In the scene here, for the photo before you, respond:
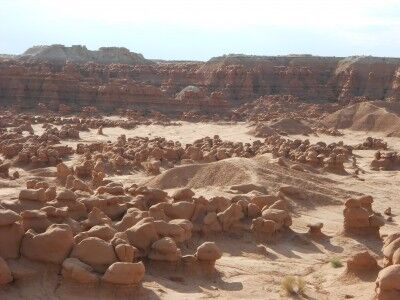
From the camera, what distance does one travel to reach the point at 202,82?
52750 mm

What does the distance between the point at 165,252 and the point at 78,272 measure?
5.26ft

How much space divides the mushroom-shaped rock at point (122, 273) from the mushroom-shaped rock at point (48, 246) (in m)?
0.70

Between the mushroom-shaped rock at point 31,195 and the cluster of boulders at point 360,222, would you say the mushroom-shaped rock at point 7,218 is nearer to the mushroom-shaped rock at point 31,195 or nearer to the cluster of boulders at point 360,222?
the mushroom-shaped rock at point 31,195

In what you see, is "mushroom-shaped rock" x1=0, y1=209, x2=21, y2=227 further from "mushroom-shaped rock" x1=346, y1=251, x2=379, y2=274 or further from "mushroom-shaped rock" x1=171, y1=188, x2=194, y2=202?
"mushroom-shaped rock" x1=346, y1=251, x2=379, y2=274

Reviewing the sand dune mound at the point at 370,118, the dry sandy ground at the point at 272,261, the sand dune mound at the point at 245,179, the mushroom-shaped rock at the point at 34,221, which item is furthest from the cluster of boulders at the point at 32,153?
the sand dune mound at the point at 370,118

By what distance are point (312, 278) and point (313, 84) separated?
140ft

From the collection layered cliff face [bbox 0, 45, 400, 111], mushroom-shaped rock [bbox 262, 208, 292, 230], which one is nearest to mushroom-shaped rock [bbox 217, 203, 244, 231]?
mushroom-shaped rock [bbox 262, 208, 292, 230]

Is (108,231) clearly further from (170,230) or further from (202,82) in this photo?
(202,82)

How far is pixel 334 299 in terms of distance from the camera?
26.5 feet

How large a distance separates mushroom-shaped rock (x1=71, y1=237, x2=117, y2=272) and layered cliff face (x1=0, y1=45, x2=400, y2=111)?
34718mm

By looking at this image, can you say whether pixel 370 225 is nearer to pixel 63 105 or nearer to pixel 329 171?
pixel 329 171

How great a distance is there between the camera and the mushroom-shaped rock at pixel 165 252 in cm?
855

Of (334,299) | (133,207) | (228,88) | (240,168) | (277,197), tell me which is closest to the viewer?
(334,299)

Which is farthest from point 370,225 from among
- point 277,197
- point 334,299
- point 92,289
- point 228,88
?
point 228,88
